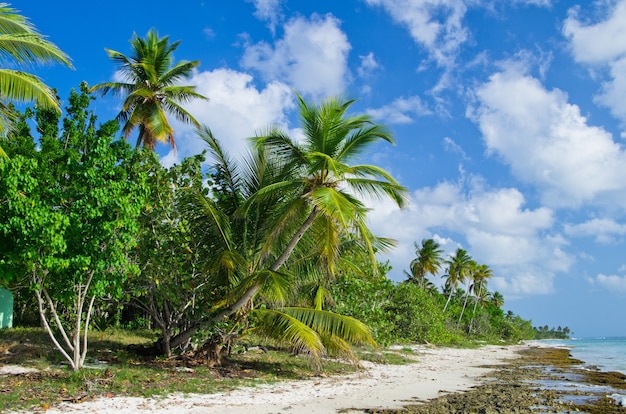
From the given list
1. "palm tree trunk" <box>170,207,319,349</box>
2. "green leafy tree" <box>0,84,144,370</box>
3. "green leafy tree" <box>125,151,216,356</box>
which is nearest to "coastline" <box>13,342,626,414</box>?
"palm tree trunk" <box>170,207,319,349</box>

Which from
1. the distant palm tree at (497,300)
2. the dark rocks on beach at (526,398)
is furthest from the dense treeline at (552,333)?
the dark rocks on beach at (526,398)

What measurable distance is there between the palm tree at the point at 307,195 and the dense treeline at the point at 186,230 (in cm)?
4

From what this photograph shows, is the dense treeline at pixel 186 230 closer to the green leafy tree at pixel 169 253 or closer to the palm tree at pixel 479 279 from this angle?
the green leafy tree at pixel 169 253

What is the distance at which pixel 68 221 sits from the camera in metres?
9.14

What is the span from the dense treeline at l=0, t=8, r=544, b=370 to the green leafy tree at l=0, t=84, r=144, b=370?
3cm

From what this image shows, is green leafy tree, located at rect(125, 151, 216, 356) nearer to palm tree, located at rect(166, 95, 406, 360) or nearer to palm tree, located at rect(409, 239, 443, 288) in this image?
palm tree, located at rect(166, 95, 406, 360)

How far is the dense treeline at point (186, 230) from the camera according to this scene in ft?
31.5

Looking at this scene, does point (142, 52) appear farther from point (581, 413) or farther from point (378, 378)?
point (581, 413)

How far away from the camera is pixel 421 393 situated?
11.8 meters

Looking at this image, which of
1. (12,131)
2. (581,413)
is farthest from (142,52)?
(581,413)

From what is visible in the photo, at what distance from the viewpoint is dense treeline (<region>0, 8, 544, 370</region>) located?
9602 mm

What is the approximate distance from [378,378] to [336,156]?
6.31m

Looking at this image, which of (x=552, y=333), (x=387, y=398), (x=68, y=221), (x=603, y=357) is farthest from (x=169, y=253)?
(x=552, y=333)

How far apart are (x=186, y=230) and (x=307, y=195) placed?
3.27m
